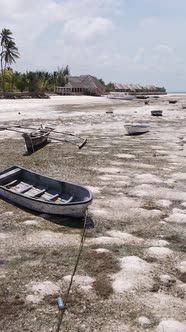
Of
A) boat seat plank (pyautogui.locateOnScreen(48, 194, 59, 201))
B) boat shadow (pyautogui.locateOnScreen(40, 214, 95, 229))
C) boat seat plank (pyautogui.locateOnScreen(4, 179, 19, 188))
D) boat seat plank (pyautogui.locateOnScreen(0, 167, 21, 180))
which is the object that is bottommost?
boat shadow (pyautogui.locateOnScreen(40, 214, 95, 229))

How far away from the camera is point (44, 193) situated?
9328mm

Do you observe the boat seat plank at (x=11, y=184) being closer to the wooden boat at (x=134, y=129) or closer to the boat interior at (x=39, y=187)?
the boat interior at (x=39, y=187)

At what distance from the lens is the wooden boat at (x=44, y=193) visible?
7.73 m

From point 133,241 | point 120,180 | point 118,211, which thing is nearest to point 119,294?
point 133,241

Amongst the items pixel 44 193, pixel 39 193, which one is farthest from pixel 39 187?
pixel 39 193

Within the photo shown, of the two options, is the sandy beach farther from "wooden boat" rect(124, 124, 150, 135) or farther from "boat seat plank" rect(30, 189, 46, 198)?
"wooden boat" rect(124, 124, 150, 135)

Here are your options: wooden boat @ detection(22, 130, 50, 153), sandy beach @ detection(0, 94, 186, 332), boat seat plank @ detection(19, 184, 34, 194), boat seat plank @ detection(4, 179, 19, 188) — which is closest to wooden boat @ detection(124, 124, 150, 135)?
wooden boat @ detection(22, 130, 50, 153)

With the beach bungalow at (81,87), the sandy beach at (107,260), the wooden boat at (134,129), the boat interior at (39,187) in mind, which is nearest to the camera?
the sandy beach at (107,260)

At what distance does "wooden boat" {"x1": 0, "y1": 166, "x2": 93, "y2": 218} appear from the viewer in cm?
773

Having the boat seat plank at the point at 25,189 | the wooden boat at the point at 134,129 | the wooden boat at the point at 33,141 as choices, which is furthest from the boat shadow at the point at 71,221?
the wooden boat at the point at 134,129

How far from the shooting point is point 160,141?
1944 centimetres

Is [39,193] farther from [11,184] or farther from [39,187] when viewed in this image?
[11,184]

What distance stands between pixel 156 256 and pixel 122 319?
184cm

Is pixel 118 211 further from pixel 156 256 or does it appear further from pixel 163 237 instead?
pixel 156 256
